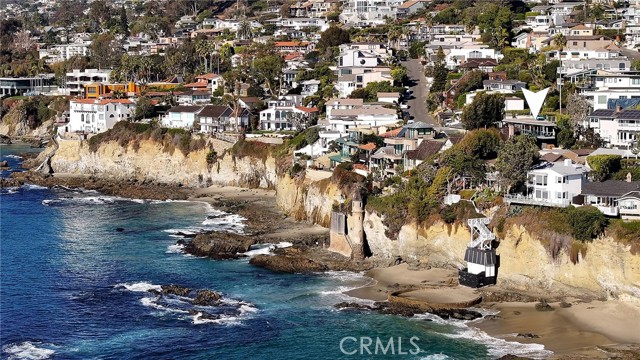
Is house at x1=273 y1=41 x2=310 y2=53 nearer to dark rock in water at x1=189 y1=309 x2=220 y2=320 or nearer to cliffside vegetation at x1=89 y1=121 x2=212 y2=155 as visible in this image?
cliffside vegetation at x1=89 y1=121 x2=212 y2=155

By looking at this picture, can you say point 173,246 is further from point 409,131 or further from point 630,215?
point 630,215

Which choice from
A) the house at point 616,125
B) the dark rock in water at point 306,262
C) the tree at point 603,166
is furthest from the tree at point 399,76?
the tree at point 603,166

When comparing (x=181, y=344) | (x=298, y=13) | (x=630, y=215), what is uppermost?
→ (x=298, y=13)

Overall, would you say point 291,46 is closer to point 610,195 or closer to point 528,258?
point 610,195

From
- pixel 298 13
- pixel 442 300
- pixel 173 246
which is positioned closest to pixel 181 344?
pixel 442 300

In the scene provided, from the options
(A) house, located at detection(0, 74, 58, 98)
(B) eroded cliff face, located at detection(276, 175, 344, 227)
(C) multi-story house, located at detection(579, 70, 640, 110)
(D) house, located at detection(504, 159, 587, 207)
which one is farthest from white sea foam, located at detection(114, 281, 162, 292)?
(A) house, located at detection(0, 74, 58, 98)

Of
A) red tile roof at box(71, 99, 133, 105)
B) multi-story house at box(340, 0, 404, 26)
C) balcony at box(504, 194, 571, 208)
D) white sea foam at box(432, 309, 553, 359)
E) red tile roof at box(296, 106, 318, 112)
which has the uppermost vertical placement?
multi-story house at box(340, 0, 404, 26)
